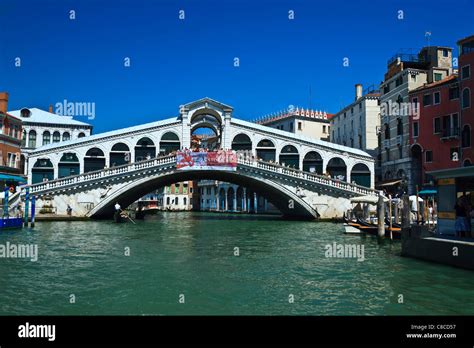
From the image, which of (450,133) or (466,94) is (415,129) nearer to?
(450,133)

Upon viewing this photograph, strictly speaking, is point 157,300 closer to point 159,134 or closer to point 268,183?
point 268,183

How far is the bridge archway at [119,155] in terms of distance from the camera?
35.9 metres

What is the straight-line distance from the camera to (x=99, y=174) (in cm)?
3058

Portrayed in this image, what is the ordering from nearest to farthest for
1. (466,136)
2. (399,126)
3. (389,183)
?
1. (466,136)
2. (399,126)
3. (389,183)

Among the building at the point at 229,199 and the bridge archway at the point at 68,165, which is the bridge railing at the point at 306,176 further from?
the building at the point at 229,199

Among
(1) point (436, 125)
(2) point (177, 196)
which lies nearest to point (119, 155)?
(1) point (436, 125)

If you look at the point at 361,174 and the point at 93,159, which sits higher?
the point at 93,159

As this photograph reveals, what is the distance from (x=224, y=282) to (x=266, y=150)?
1083 inches

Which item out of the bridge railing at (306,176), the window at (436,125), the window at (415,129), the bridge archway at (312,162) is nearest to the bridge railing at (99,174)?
the bridge railing at (306,176)

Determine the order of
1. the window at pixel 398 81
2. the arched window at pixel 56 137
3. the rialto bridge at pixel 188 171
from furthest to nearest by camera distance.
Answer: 1. the arched window at pixel 56 137
2. the window at pixel 398 81
3. the rialto bridge at pixel 188 171

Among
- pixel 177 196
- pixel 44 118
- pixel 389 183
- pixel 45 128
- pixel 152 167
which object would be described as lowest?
pixel 177 196

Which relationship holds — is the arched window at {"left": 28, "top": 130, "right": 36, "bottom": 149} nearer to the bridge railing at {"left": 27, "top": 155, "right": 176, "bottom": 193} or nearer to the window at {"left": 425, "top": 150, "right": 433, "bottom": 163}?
the bridge railing at {"left": 27, "top": 155, "right": 176, "bottom": 193}

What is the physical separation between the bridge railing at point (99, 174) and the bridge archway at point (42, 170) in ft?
17.5

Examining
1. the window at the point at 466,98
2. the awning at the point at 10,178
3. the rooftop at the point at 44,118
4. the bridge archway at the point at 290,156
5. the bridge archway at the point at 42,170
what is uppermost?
the rooftop at the point at 44,118
